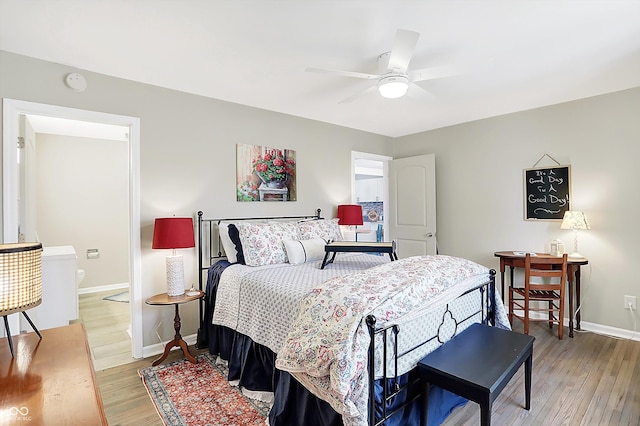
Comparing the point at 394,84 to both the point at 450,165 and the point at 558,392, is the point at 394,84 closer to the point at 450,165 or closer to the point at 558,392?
the point at 558,392

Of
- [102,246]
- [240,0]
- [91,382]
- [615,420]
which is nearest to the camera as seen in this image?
[91,382]

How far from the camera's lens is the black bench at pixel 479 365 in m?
1.60

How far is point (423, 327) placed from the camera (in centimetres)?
192

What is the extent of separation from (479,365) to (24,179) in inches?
145

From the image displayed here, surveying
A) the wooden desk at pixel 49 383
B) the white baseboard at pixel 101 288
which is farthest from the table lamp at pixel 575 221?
the white baseboard at pixel 101 288

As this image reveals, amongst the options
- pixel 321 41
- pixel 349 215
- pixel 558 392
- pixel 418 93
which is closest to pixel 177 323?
pixel 349 215

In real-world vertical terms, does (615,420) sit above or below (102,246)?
below

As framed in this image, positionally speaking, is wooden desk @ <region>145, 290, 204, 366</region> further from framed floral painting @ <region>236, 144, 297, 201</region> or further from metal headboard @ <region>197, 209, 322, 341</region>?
framed floral painting @ <region>236, 144, 297, 201</region>

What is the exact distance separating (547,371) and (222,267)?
9.41ft

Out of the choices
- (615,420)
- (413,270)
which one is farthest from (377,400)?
(615,420)

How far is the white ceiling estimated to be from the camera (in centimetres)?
195

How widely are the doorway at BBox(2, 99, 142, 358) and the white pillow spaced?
2.38 feet

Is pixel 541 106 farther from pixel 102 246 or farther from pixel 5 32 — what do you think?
pixel 102 246

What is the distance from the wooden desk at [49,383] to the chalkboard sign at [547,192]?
4378 mm
